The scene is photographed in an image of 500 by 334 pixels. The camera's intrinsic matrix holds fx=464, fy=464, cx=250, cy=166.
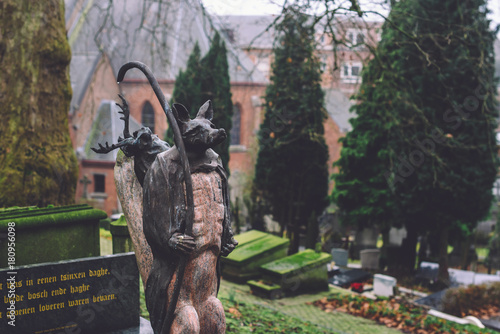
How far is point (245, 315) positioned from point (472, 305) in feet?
20.8

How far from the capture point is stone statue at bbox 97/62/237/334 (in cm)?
385

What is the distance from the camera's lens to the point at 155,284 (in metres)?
4.01

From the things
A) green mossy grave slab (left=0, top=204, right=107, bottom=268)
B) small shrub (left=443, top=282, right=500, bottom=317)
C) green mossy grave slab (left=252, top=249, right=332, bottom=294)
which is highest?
green mossy grave slab (left=0, top=204, right=107, bottom=268)

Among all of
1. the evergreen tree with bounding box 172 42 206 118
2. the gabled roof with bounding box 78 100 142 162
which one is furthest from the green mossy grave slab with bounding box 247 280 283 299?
the gabled roof with bounding box 78 100 142 162

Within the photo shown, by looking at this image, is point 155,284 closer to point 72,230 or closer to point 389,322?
point 72,230

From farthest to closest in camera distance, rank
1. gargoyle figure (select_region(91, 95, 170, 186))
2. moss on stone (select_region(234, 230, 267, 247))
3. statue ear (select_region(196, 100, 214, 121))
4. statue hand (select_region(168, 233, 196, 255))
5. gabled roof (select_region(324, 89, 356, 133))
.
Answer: gabled roof (select_region(324, 89, 356, 133)), moss on stone (select_region(234, 230, 267, 247)), gargoyle figure (select_region(91, 95, 170, 186)), statue ear (select_region(196, 100, 214, 121)), statue hand (select_region(168, 233, 196, 255))

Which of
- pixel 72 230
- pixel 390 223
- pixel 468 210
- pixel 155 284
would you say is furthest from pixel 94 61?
pixel 155 284

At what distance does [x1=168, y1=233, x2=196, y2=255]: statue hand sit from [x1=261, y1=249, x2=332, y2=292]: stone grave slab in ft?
26.1

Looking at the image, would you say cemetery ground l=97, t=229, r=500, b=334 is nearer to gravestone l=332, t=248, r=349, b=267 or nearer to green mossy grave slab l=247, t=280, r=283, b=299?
green mossy grave slab l=247, t=280, r=283, b=299

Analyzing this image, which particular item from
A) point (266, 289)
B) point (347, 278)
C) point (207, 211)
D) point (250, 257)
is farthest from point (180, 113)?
point (347, 278)

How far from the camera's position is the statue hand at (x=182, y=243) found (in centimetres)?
376

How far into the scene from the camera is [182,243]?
12.3 feet

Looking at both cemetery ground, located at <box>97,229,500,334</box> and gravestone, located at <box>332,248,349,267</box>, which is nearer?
cemetery ground, located at <box>97,229,500,334</box>

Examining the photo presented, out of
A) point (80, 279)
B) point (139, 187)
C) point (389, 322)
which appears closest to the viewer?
point (139, 187)
